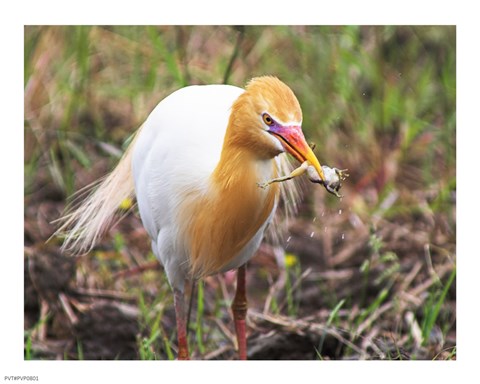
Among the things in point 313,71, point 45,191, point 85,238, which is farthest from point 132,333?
point 313,71

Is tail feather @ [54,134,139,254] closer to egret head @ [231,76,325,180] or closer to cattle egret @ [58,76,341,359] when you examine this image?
cattle egret @ [58,76,341,359]

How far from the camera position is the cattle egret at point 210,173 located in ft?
6.20

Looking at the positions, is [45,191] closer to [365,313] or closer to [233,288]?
[233,288]

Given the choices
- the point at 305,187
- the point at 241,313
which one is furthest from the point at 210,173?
the point at 305,187

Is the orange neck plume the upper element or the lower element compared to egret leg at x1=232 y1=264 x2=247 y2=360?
upper

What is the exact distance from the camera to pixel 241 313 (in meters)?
2.68

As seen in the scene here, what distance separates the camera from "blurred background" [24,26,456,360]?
3051 mm

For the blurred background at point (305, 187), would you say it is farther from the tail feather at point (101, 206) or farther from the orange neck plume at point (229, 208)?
the orange neck plume at point (229, 208)

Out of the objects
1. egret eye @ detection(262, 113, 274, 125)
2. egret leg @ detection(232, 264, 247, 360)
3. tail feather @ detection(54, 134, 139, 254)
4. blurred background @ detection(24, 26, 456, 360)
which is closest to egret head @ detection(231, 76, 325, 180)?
egret eye @ detection(262, 113, 274, 125)

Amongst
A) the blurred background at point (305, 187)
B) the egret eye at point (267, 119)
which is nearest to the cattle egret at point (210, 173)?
the egret eye at point (267, 119)

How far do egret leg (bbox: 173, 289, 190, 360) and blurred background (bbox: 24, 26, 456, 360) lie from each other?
404 mm

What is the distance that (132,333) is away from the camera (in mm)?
2992

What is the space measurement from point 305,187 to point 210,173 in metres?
1.20
